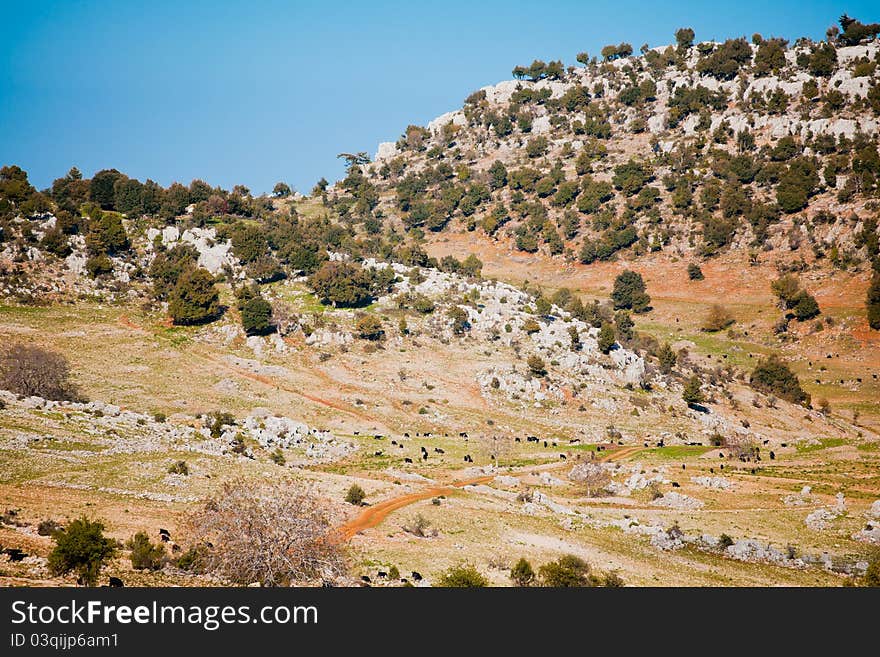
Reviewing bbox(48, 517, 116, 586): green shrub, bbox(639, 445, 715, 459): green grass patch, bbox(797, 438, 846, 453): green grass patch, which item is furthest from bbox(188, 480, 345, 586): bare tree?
bbox(797, 438, 846, 453): green grass patch

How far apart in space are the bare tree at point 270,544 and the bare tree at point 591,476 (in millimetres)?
36140

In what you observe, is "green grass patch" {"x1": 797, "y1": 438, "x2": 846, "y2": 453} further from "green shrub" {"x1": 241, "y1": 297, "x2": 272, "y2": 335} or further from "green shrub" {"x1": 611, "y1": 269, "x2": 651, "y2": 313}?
"green shrub" {"x1": 241, "y1": 297, "x2": 272, "y2": 335}

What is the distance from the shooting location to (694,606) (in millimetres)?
26188

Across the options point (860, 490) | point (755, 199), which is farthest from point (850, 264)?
point (860, 490)

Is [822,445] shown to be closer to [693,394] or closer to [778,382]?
[693,394]

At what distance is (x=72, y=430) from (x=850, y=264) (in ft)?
498

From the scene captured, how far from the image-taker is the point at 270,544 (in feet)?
97.7

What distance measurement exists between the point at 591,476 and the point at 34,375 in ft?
196

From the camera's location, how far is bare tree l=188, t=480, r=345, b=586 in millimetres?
29656

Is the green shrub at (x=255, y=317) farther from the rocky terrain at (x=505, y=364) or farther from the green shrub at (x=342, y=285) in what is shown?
the green shrub at (x=342, y=285)

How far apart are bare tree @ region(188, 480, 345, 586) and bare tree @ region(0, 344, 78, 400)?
144 feet

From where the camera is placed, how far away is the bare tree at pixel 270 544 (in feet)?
97.3

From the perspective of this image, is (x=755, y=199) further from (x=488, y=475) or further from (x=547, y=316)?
(x=488, y=475)

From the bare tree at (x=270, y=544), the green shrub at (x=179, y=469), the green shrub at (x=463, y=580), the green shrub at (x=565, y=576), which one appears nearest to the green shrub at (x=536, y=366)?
the green shrub at (x=179, y=469)
